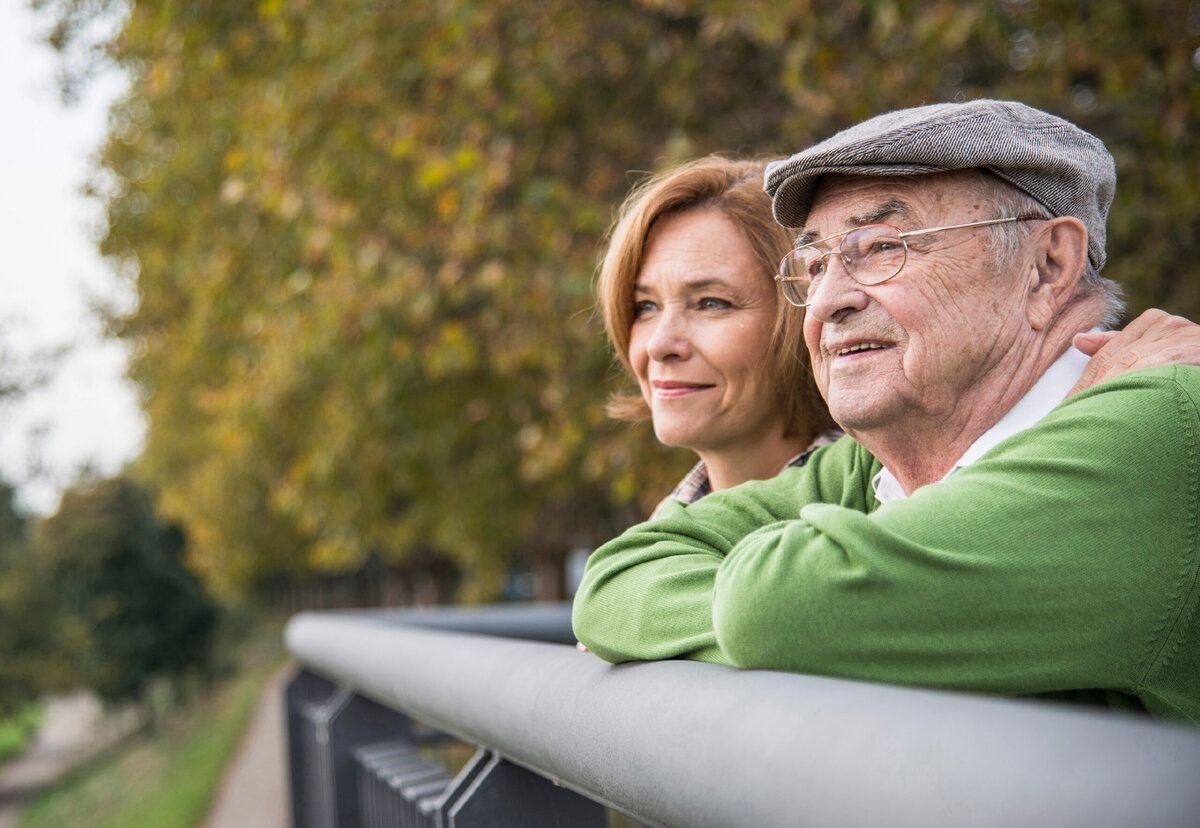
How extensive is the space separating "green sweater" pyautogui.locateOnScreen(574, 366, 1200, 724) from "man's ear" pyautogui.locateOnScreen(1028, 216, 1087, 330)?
0.32 metres

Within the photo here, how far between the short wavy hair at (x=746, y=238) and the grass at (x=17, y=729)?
33.6 metres

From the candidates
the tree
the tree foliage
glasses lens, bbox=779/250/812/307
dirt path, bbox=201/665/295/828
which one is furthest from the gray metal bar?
the tree

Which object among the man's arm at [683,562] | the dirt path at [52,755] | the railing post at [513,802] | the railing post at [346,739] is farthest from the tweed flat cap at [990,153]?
the dirt path at [52,755]

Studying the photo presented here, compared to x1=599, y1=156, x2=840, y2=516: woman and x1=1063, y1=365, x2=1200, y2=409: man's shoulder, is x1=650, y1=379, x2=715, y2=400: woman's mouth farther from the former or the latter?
x1=1063, y1=365, x2=1200, y2=409: man's shoulder

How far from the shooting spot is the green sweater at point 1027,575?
113 cm

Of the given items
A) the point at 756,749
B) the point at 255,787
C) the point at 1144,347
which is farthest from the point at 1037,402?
the point at 255,787

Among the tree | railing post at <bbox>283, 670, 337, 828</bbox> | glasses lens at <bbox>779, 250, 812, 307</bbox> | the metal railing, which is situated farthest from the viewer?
the tree

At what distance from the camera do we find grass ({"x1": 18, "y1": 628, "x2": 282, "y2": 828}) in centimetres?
1706

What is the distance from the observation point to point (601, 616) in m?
1.57

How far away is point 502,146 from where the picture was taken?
572 centimetres

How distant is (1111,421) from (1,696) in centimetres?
3506

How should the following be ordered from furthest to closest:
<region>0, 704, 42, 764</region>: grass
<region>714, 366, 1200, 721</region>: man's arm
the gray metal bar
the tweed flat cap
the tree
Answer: the tree
<region>0, 704, 42, 764</region>: grass
the gray metal bar
the tweed flat cap
<region>714, 366, 1200, 721</region>: man's arm

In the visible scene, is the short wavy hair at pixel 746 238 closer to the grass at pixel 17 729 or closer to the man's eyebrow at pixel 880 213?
the man's eyebrow at pixel 880 213

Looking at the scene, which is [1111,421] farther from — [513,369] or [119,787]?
[119,787]
